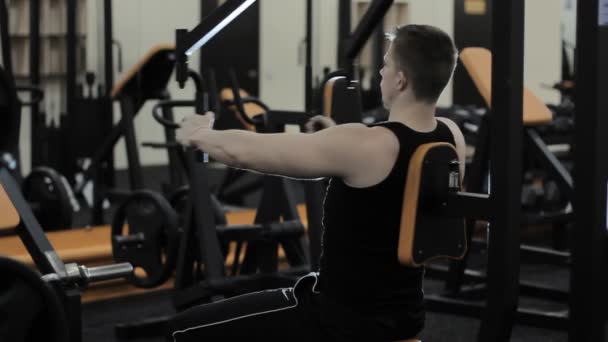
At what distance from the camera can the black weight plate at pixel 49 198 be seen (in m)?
5.18

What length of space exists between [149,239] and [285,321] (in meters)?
1.94

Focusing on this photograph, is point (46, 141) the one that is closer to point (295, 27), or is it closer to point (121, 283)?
point (121, 283)

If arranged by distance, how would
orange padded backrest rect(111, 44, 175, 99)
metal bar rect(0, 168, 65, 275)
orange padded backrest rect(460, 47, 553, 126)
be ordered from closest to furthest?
metal bar rect(0, 168, 65, 275) → orange padded backrest rect(460, 47, 553, 126) → orange padded backrest rect(111, 44, 175, 99)

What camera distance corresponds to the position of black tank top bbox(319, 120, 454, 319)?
1.97 m

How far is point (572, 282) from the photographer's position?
2596 millimetres

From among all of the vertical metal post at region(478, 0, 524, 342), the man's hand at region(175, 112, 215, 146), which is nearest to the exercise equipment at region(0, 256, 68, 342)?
the man's hand at region(175, 112, 215, 146)

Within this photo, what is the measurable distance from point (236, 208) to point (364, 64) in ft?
9.56

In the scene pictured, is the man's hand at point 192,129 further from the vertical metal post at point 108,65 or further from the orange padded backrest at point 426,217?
the vertical metal post at point 108,65

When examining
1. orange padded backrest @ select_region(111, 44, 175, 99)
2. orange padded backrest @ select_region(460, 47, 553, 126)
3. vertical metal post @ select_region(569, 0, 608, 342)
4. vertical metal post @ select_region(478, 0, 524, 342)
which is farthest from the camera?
orange padded backrest @ select_region(111, 44, 175, 99)

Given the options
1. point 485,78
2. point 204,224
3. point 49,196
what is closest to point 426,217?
point 204,224

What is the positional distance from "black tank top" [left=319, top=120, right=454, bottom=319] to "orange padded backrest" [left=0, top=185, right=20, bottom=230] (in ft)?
3.56

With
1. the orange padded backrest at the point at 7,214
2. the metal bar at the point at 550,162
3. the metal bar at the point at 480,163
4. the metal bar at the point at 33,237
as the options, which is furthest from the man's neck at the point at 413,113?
the metal bar at the point at 550,162

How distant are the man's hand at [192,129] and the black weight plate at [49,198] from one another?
10.6 feet

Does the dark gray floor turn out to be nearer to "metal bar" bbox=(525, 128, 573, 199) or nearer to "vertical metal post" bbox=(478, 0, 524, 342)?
"metal bar" bbox=(525, 128, 573, 199)
